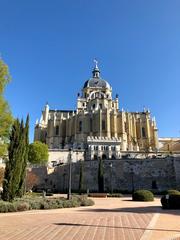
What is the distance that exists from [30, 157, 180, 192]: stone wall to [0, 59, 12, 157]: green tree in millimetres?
27159

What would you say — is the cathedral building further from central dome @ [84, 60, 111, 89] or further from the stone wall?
the stone wall

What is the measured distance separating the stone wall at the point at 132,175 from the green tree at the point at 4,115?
89.1 feet

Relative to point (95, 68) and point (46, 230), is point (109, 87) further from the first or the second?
point (46, 230)

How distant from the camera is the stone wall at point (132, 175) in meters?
41.2

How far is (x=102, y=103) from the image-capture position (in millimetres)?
74938

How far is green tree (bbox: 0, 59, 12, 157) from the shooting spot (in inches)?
683

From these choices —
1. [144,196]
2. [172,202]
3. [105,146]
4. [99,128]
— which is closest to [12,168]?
[172,202]

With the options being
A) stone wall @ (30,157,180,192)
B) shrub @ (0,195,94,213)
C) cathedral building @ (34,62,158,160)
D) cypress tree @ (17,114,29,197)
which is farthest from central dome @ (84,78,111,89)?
shrub @ (0,195,94,213)

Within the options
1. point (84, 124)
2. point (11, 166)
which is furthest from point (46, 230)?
point (84, 124)

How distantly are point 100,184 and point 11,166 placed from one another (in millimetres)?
25017

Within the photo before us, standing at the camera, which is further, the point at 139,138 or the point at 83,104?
the point at 83,104

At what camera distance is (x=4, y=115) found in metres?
17.5

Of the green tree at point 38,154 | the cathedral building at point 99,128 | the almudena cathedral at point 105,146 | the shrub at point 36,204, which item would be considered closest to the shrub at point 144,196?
the shrub at point 36,204

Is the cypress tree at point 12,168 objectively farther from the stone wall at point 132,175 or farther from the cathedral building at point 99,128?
the cathedral building at point 99,128
